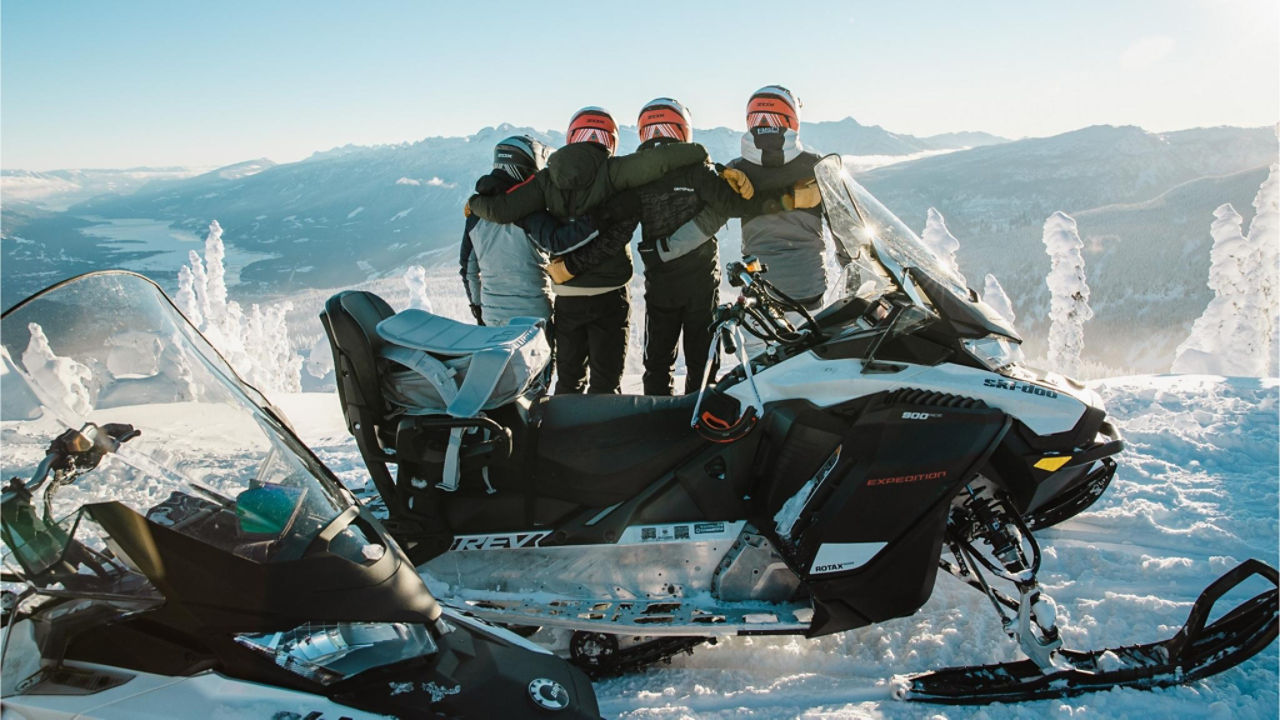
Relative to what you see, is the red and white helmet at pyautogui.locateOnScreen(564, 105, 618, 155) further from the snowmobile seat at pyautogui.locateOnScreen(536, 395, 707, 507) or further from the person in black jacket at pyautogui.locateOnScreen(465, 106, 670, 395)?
the snowmobile seat at pyautogui.locateOnScreen(536, 395, 707, 507)

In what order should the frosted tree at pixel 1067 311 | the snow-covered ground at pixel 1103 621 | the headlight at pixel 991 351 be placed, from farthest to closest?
the frosted tree at pixel 1067 311 → the headlight at pixel 991 351 → the snow-covered ground at pixel 1103 621

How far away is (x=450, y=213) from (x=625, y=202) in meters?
196

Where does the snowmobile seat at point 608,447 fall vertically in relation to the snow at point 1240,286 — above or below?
above

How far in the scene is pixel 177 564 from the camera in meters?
1.68

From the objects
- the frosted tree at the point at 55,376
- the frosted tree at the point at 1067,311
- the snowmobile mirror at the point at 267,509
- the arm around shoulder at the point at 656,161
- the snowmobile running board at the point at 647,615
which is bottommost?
the frosted tree at the point at 1067,311

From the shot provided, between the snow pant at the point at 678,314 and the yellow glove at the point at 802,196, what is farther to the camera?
the snow pant at the point at 678,314

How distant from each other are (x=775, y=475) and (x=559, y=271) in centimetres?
209

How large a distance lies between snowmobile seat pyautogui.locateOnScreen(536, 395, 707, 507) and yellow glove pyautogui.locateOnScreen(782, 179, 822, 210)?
1.68 metres

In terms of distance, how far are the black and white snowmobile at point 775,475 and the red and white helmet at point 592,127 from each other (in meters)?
1.56

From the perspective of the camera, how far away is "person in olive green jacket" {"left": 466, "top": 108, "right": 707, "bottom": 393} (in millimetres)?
4145

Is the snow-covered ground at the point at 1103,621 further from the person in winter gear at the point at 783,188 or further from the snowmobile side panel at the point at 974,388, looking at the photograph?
the person in winter gear at the point at 783,188

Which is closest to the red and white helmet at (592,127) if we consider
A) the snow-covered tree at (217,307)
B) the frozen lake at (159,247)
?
the snow-covered tree at (217,307)

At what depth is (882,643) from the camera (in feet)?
9.93

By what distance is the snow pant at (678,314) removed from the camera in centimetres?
458
